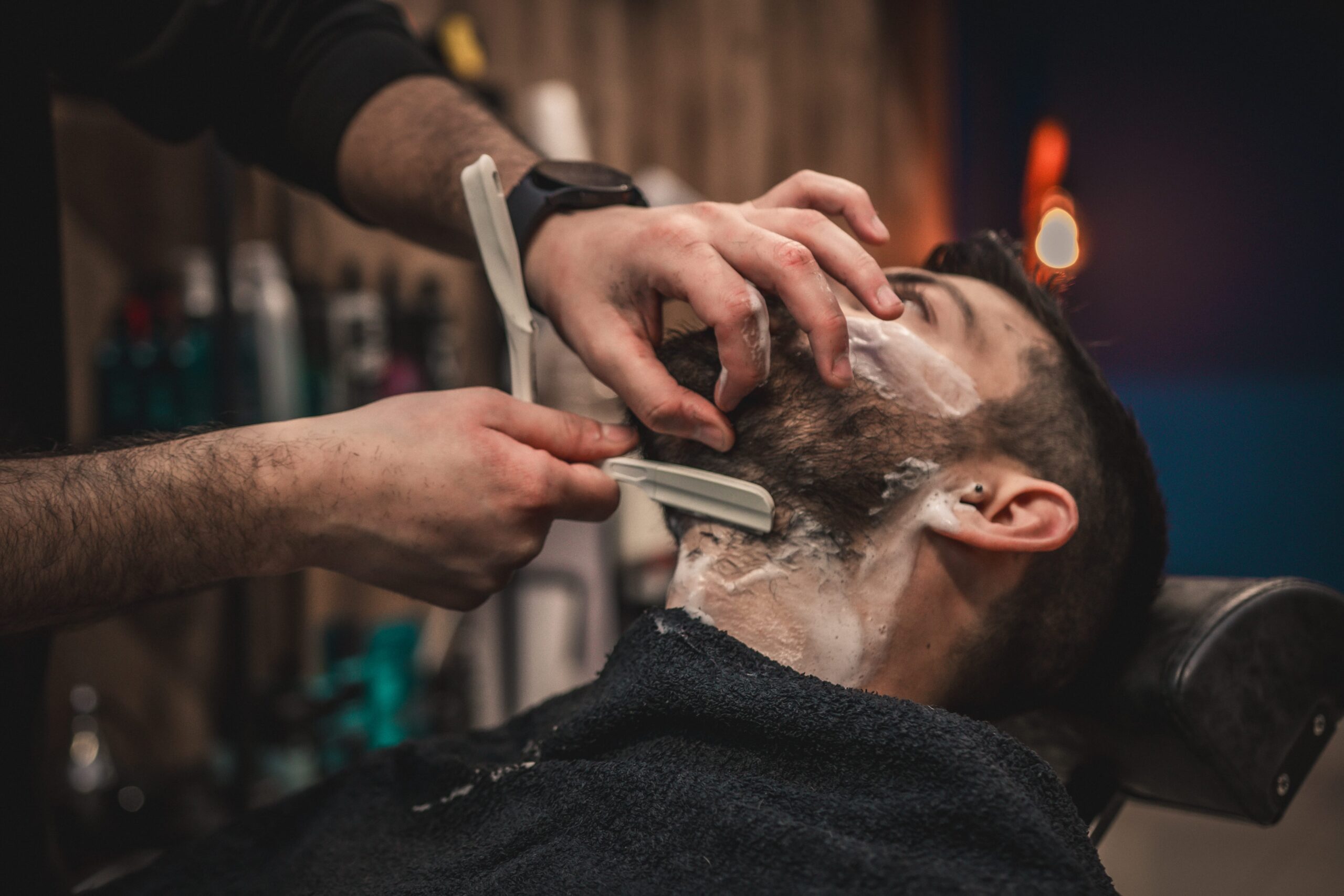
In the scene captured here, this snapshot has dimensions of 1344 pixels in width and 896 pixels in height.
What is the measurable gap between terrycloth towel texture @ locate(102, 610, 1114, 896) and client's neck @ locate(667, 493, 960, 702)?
0.22ft

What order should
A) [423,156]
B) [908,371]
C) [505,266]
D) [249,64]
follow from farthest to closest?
[249,64] < [423,156] < [505,266] < [908,371]

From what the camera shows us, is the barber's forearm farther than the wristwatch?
Yes

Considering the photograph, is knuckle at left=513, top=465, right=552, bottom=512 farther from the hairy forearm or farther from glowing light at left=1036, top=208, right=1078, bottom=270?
glowing light at left=1036, top=208, right=1078, bottom=270

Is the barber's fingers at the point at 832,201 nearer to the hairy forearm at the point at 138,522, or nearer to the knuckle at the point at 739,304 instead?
the knuckle at the point at 739,304

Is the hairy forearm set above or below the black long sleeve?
below

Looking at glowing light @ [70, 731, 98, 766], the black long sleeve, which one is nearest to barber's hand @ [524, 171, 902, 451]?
the black long sleeve

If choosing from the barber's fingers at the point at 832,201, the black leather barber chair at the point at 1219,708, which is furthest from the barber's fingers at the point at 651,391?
the black leather barber chair at the point at 1219,708

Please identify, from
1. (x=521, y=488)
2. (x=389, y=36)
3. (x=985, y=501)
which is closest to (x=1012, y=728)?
(x=985, y=501)

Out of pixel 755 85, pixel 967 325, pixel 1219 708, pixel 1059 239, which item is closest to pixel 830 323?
pixel 967 325

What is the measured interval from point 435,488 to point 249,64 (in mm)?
839

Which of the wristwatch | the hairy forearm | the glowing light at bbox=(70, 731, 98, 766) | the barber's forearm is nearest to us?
the hairy forearm

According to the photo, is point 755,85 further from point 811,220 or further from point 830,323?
point 830,323

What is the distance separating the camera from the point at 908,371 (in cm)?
93

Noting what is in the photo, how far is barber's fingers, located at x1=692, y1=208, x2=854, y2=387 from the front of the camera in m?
0.81
